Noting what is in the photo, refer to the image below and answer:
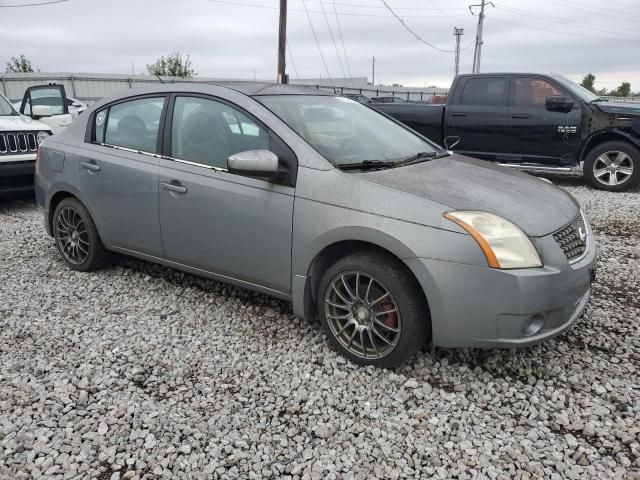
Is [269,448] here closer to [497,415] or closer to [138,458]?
[138,458]

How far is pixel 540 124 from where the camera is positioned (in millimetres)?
8305

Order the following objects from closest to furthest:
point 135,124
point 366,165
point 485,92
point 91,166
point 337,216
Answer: point 337,216 < point 366,165 < point 135,124 < point 91,166 < point 485,92

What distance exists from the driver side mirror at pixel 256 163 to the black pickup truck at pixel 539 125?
17.6 feet

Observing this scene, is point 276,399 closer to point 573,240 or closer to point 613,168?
point 573,240

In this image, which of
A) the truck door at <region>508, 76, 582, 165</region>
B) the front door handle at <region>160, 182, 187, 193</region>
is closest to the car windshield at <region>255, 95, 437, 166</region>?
the front door handle at <region>160, 182, 187, 193</region>

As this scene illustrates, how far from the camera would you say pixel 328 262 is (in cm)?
317

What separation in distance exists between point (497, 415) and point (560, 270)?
2.71 feet

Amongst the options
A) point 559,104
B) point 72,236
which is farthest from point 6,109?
point 559,104

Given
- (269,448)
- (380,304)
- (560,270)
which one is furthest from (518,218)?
(269,448)

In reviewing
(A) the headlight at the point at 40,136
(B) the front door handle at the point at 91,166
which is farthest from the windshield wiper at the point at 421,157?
(A) the headlight at the point at 40,136

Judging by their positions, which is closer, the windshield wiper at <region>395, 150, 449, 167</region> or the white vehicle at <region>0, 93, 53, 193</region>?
the windshield wiper at <region>395, 150, 449, 167</region>

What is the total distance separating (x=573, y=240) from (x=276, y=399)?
191 cm

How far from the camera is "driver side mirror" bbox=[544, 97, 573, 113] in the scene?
791 cm

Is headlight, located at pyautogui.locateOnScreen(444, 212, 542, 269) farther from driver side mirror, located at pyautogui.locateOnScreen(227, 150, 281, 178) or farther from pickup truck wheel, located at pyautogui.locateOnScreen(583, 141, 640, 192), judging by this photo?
pickup truck wheel, located at pyautogui.locateOnScreen(583, 141, 640, 192)
